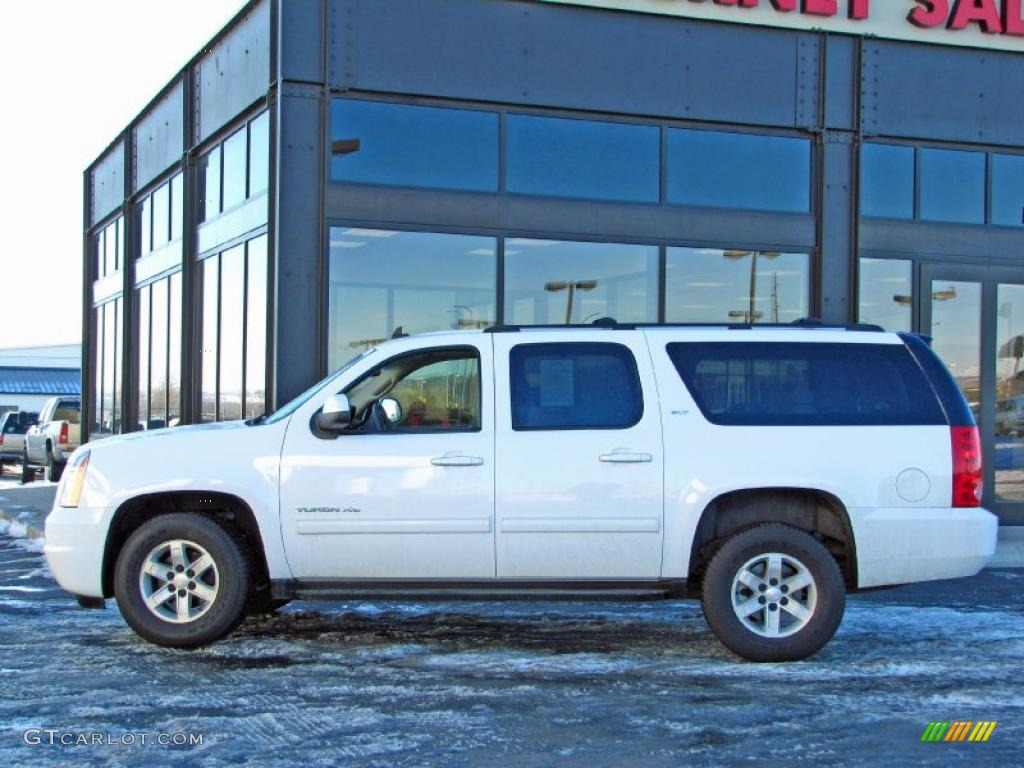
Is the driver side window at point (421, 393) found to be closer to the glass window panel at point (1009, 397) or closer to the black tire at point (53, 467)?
the glass window panel at point (1009, 397)

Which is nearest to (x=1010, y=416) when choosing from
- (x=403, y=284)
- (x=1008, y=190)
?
(x=1008, y=190)

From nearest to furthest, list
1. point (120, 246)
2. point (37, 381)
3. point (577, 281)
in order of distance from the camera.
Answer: point (577, 281) < point (120, 246) < point (37, 381)

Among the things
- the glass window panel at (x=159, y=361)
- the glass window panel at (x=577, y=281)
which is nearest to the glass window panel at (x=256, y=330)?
the glass window panel at (x=577, y=281)

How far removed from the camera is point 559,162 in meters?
12.8

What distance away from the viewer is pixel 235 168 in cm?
1384

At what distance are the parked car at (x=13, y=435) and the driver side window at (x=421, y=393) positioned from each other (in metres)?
26.0

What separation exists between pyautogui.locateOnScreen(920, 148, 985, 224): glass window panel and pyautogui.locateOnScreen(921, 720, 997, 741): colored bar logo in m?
8.91

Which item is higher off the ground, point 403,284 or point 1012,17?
point 1012,17

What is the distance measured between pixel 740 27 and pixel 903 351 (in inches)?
256

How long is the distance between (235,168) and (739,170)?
5369 millimetres

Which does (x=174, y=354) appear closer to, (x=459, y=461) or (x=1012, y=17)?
(x=459, y=461)

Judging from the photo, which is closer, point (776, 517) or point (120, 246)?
point (776, 517)

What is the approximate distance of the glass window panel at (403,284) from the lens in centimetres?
1219

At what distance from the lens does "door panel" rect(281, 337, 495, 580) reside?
24.0 feet
